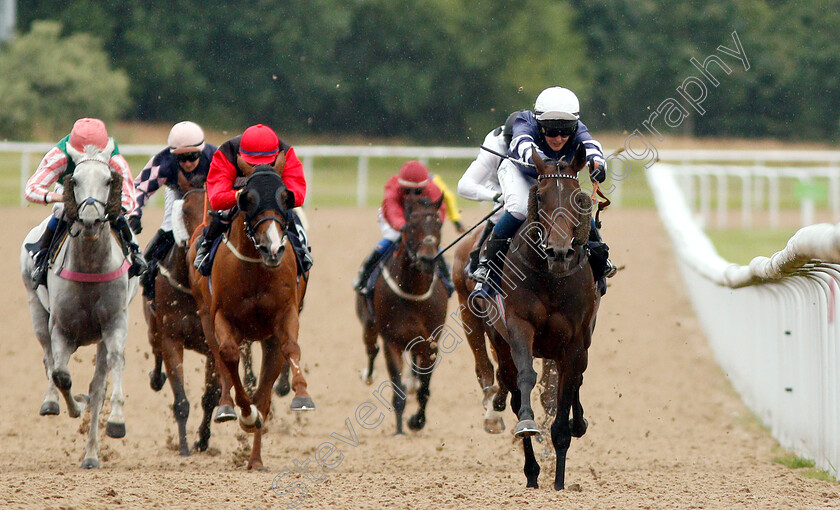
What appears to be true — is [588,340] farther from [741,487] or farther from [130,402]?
[130,402]

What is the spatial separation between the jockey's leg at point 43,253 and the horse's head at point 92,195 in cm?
70

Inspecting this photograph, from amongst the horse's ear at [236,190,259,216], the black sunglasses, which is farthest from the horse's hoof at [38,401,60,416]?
the black sunglasses

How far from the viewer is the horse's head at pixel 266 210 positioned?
6.46 meters

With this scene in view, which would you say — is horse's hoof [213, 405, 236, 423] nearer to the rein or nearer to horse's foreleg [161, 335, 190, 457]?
horse's foreleg [161, 335, 190, 457]

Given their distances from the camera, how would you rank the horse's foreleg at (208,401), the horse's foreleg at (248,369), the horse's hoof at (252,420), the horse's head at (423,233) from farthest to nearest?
the horse's head at (423,233) < the horse's foreleg at (248,369) < the horse's foreleg at (208,401) < the horse's hoof at (252,420)

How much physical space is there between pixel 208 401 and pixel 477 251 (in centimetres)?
236

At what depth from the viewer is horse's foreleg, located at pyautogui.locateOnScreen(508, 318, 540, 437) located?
6.10 m

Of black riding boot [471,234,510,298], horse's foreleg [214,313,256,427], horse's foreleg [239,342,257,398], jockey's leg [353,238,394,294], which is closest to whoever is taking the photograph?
black riding boot [471,234,510,298]

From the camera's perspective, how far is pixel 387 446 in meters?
8.64

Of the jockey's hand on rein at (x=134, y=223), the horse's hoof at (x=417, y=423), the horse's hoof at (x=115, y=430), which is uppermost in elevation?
the jockey's hand on rein at (x=134, y=223)

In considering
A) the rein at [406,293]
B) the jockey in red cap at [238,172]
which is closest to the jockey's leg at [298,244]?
the jockey in red cap at [238,172]

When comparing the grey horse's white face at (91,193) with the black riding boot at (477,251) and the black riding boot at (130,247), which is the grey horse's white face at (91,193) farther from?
the black riding boot at (477,251)

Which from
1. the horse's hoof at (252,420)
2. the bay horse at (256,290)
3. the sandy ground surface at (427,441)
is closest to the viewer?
the sandy ground surface at (427,441)

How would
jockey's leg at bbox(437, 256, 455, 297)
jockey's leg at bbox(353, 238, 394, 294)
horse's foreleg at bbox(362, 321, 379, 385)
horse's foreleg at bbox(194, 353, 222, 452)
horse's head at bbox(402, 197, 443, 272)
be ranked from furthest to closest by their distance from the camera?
horse's foreleg at bbox(362, 321, 379, 385) < jockey's leg at bbox(353, 238, 394, 294) < jockey's leg at bbox(437, 256, 455, 297) < horse's head at bbox(402, 197, 443, 272) < horse's foreleg at bbox(194, 353, 222, 452)
